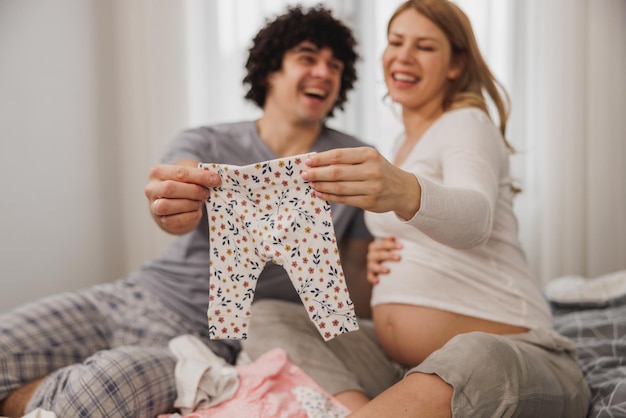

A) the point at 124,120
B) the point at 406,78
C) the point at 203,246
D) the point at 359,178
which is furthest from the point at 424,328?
the point at 124,120

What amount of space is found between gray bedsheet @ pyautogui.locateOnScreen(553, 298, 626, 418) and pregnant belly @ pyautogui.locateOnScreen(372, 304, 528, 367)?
0.21 m

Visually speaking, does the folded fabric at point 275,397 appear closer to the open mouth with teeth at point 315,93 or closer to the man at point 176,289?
the man at point 176,289

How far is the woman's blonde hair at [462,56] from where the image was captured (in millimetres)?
1524

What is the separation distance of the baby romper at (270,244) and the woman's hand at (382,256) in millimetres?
328

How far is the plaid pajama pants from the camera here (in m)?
1.25

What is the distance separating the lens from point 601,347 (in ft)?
5.57

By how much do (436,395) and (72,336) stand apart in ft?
3.20

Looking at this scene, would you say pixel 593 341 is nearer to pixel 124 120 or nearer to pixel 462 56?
pixel 462 56

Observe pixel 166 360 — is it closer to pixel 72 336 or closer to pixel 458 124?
pixel 72 336

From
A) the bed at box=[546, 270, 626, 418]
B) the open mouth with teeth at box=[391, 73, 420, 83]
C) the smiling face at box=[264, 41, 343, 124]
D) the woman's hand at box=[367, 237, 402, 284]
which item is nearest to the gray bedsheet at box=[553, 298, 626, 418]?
the bed at box=[546, 270, 626, 418]

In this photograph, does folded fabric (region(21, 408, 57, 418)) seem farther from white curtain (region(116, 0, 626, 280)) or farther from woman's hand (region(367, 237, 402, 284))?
white curtain (region(116, 0, 626, 280))

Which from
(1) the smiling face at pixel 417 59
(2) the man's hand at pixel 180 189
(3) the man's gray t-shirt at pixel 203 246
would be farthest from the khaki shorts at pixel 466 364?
(1) the smiling face at pixel 417 59

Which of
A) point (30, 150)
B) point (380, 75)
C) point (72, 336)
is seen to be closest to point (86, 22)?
point (30, 150)

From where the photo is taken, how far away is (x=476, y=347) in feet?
3.76
